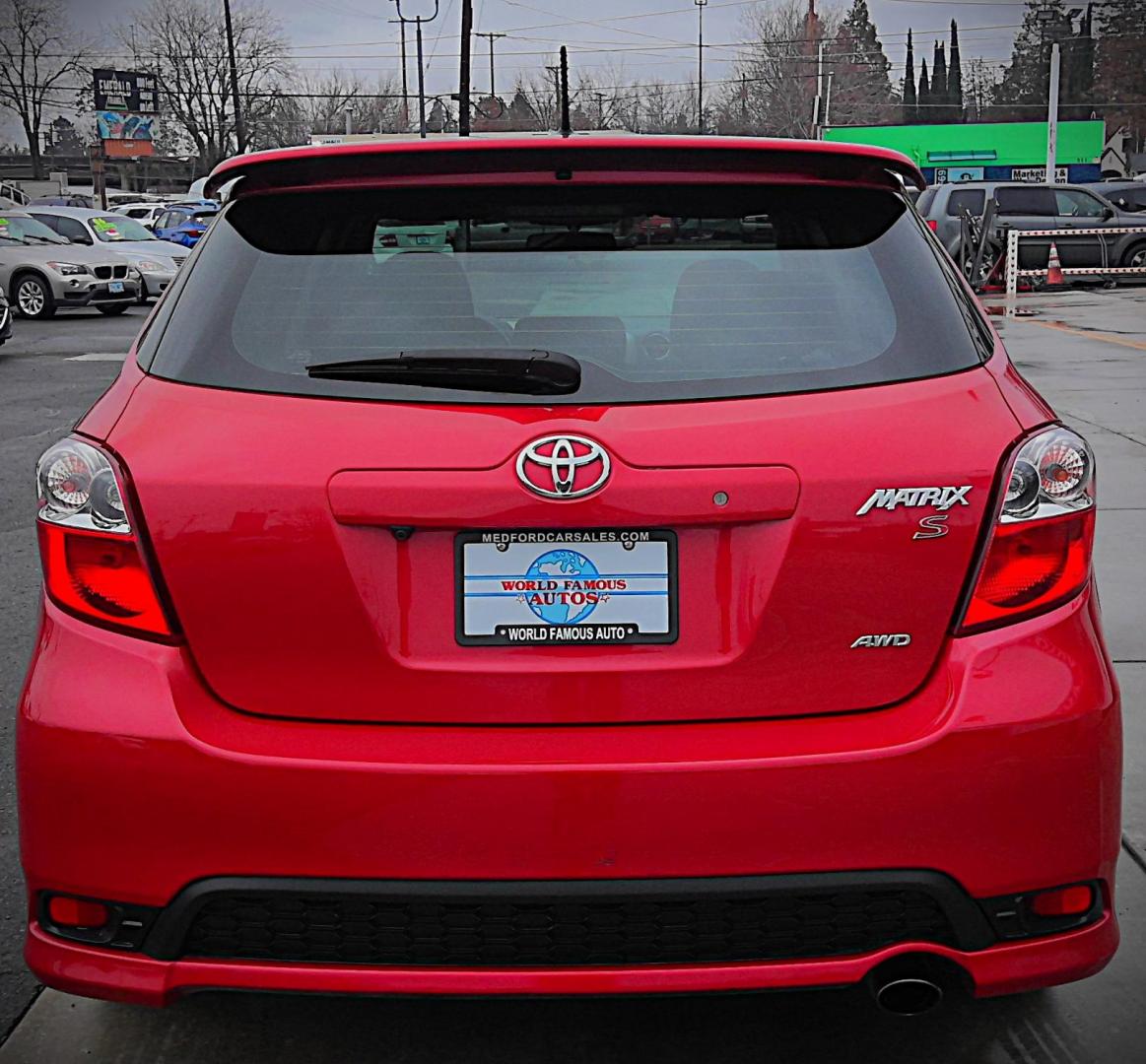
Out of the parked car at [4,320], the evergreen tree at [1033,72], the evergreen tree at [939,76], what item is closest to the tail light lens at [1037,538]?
the parked car at [4,320]

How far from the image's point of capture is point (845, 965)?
7.56 ft

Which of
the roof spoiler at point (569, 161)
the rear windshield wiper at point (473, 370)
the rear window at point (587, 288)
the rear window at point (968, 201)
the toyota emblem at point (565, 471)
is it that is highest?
the roof spoiler at point (569, 161)

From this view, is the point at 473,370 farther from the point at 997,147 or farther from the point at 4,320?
the point at 997,147

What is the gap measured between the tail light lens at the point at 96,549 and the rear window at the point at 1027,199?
91.0ft

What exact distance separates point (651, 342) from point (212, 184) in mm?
956

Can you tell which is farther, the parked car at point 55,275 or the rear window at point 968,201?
the rear window at point 968,201

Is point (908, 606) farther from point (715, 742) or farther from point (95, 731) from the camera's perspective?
point (95, 731)

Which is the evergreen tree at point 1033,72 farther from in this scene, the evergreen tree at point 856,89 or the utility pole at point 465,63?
the utility pole at point 465,63

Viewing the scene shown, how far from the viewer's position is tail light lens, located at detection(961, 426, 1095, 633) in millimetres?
A: 2342

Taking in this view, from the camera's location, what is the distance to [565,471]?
2213 mm

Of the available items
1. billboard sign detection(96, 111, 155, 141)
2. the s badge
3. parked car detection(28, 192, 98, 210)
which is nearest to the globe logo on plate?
the s badge

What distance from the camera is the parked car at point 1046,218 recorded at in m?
27.2

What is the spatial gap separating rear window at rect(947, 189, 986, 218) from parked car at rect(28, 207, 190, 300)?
1412 cm

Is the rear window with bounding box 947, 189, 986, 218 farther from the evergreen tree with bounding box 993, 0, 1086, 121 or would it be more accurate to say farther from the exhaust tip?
the evergreen tree with bounding box 993, 0, 1086, 121
